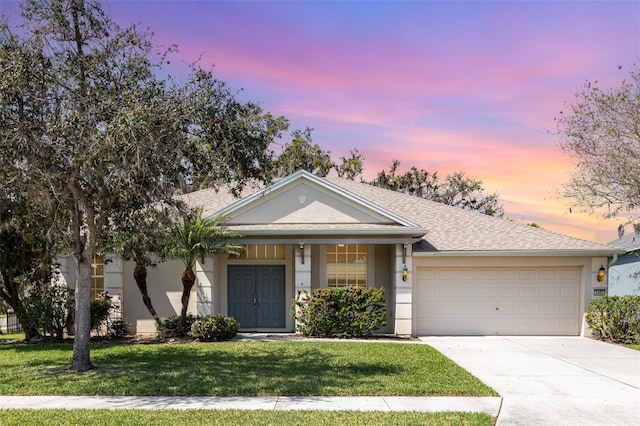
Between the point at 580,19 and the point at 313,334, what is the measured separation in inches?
440

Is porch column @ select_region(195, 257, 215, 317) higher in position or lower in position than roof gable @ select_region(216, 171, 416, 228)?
lower

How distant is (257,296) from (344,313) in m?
3.11

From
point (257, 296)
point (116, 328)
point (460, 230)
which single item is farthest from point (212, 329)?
point (460, 230)

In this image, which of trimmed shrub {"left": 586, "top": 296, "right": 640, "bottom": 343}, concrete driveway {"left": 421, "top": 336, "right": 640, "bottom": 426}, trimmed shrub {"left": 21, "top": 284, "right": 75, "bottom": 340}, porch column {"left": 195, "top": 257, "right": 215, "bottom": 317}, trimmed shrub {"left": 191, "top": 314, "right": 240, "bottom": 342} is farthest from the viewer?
porch column {"left": 195, "top": 257, "right": 215, "bottom": 317}

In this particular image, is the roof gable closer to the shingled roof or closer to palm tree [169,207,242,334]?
the shingled roof

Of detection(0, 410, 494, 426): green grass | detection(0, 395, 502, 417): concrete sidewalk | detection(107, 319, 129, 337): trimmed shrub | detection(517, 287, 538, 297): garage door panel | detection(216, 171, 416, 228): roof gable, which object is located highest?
detection(216, 171, 416, 228): roof gable

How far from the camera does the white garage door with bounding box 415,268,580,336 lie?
16547 millimetres

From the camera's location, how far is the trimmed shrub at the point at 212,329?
14.6 m

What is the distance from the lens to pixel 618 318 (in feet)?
50.6

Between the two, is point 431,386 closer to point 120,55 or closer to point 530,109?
point 120,55

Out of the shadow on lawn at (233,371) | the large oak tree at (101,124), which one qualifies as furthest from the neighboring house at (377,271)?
the large oak tree at (101,124)

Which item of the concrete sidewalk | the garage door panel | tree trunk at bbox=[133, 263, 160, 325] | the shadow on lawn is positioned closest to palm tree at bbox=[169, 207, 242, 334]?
tree trunk at bbox=[133, 263, 160, 325]

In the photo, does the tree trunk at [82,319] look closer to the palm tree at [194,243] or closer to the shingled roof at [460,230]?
Result: the palm tree at [194,243]

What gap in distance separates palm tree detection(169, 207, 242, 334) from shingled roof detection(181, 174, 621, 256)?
3.11 ft
